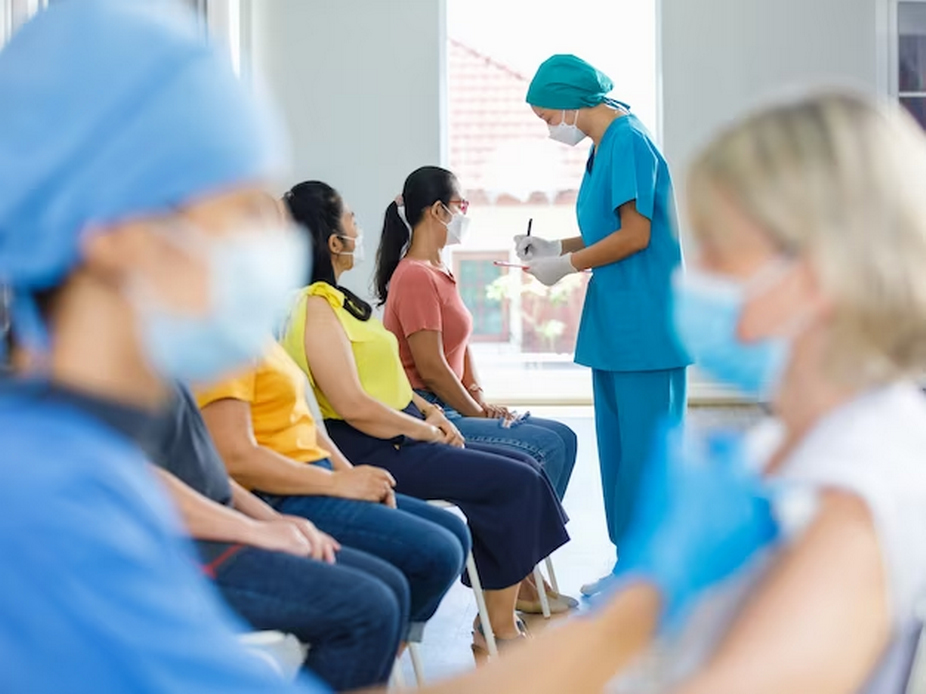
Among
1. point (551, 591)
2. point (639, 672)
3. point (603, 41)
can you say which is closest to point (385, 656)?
point (639, 672)

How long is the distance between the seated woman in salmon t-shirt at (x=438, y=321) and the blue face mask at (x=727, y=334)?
2033 mm

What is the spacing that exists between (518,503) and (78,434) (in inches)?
75.0

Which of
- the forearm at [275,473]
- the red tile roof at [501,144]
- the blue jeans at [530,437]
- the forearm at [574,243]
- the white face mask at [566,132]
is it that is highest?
the red tile roof at [501,144]

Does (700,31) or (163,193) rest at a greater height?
(700,31)

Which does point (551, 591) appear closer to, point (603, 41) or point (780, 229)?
point (780, 229)

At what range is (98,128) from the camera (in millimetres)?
752

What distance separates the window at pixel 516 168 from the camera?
6.93 m

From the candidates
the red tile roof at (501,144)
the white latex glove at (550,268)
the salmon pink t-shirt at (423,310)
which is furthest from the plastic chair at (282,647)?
the red tile roof at (501,144)

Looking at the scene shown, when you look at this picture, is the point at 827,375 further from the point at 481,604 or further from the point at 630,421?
the point at 630,421

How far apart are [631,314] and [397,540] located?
1.23 meters

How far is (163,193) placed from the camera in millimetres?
777

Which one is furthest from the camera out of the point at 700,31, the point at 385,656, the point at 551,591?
the point at 700,31

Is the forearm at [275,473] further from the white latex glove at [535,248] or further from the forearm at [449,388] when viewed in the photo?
the white latex glove at [535,248]

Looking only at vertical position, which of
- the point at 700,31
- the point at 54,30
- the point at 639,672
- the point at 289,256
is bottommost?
the point at 639,672
